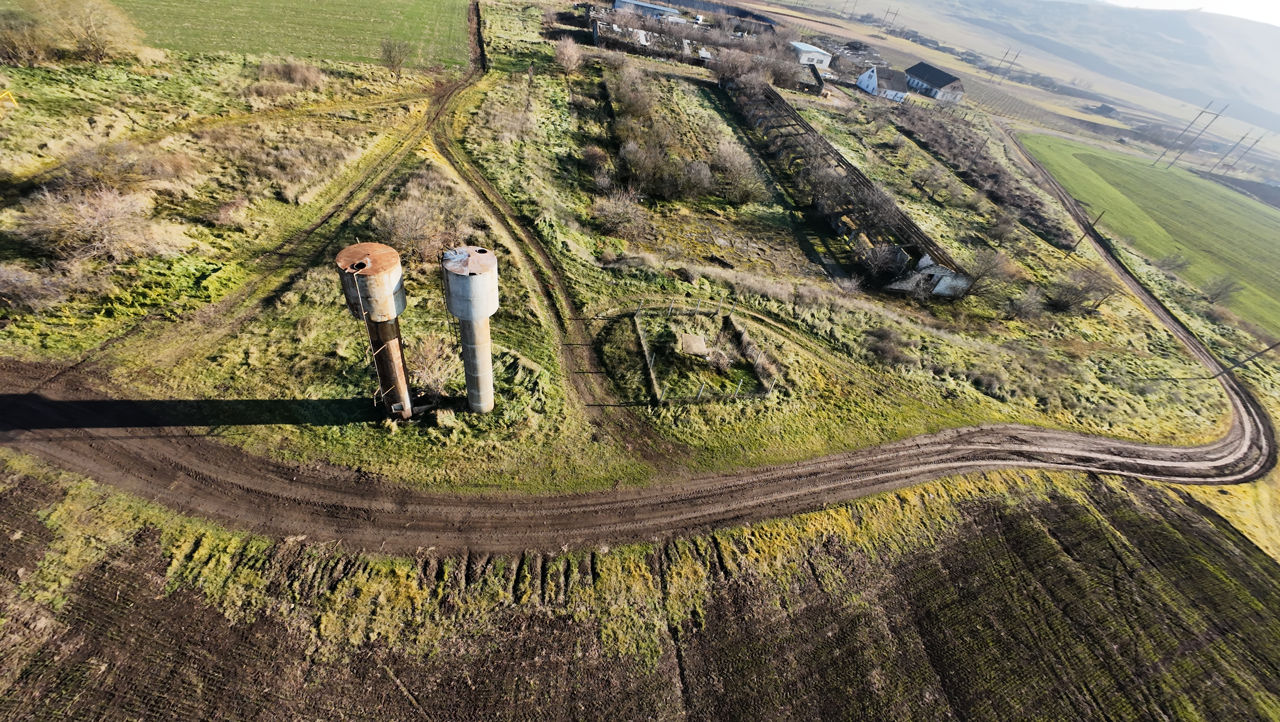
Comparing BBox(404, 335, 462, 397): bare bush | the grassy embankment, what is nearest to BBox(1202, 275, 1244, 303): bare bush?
the grassy embankment

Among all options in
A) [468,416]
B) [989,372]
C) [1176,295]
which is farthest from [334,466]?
[1176,295]

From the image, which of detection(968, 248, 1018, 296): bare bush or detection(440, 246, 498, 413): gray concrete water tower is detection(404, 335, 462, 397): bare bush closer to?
detection(440, 246, 498, 413): gray concrete water tower

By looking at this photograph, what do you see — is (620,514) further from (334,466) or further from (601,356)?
(334,466)

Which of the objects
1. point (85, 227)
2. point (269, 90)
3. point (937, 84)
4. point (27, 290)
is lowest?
point (27, 290)

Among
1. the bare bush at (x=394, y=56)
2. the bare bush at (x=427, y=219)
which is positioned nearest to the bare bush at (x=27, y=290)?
the bare bush at (x=427, y=219)

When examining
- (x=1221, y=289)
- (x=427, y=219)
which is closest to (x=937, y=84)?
(x=1221, y=289)

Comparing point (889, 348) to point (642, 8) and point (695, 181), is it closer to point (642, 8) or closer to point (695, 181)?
point (695, 181)
